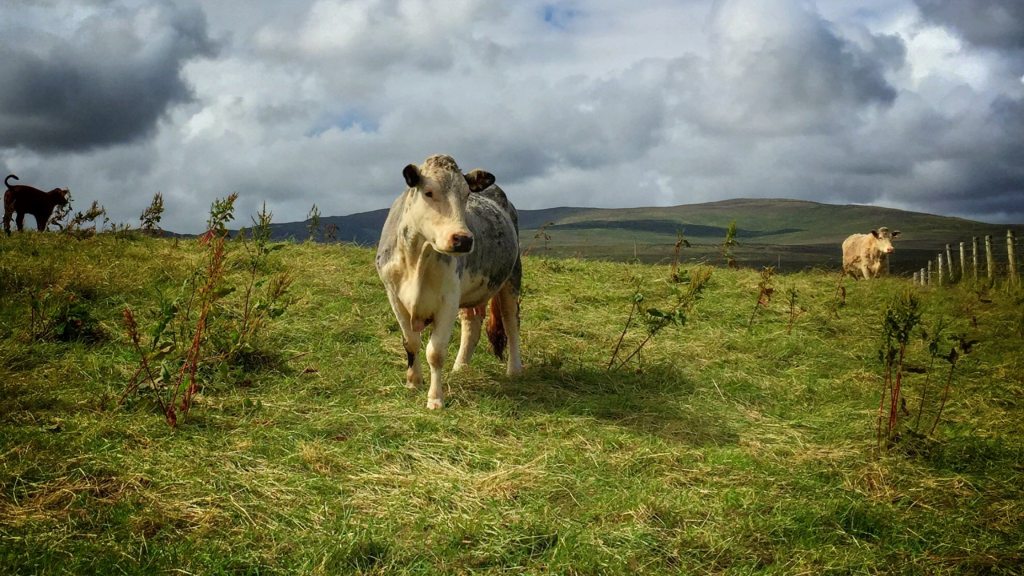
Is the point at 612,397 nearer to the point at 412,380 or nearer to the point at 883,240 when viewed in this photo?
the point at 412,380

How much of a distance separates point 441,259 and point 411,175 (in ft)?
2.54

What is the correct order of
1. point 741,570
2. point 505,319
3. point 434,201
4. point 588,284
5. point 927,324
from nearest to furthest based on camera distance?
1. point 741,570
2. point 434,201
3. point 505,319
4. point 927,324
5. point 588,284

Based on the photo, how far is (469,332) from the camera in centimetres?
799

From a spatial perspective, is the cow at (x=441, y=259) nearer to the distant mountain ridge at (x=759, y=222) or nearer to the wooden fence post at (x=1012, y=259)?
the wooden fence post at (x=1012, y=259)

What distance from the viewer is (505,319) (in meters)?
8.08

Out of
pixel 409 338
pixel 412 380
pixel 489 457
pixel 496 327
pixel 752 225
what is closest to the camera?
pixel 489 457

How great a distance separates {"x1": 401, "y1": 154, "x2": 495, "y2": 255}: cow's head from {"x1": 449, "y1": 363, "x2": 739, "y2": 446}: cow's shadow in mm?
1521

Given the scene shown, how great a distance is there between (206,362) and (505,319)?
293cm

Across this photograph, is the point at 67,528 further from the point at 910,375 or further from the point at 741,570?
the point at 910,375

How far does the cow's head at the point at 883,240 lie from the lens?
19233mm

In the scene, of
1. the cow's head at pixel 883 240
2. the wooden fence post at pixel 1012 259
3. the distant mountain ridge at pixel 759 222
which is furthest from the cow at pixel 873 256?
the distant mountain ridge at pixel 759 222

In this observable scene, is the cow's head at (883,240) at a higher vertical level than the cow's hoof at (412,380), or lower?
higher

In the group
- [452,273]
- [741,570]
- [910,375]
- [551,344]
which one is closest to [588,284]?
[551,344]

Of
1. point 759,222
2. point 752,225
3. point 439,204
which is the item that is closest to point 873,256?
point 439,204
